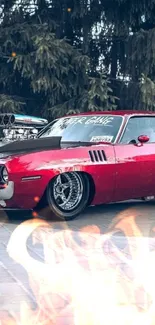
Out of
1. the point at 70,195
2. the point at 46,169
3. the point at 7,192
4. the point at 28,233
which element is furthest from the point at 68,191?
the point at 28,233

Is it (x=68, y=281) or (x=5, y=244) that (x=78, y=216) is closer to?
(x=5, y=244)

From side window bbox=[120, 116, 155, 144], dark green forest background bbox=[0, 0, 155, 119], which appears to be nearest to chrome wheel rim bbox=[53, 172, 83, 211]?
side window bbox=[120, 116, 155, 144]

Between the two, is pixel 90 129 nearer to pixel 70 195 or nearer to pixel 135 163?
pixel 135 163

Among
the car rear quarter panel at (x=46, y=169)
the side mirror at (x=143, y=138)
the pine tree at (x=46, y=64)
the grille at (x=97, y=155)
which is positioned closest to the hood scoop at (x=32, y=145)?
the car rear quarter panel at (x=46, y=169)

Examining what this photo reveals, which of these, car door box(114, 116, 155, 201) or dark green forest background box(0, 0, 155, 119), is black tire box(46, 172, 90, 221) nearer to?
car door box(114, 116, 155, 201)

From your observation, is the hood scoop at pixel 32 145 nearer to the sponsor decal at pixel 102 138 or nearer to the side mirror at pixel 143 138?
the sponsor decal at pixel 102 138

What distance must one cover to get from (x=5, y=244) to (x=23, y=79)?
11672 millimetres

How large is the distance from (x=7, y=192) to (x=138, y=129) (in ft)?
6.98

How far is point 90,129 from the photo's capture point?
8047 mm

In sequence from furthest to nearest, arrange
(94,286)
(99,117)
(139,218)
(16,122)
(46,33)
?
1. (46,33)
2. (16,122)
3. (99,117)
4. (139,218)
5. (94,286)

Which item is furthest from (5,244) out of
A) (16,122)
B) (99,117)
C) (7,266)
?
(16,122)

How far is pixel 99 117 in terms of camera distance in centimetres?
819

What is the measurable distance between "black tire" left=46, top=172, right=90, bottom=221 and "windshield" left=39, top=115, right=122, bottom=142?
0.74 metres

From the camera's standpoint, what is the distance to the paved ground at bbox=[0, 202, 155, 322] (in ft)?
13.7
